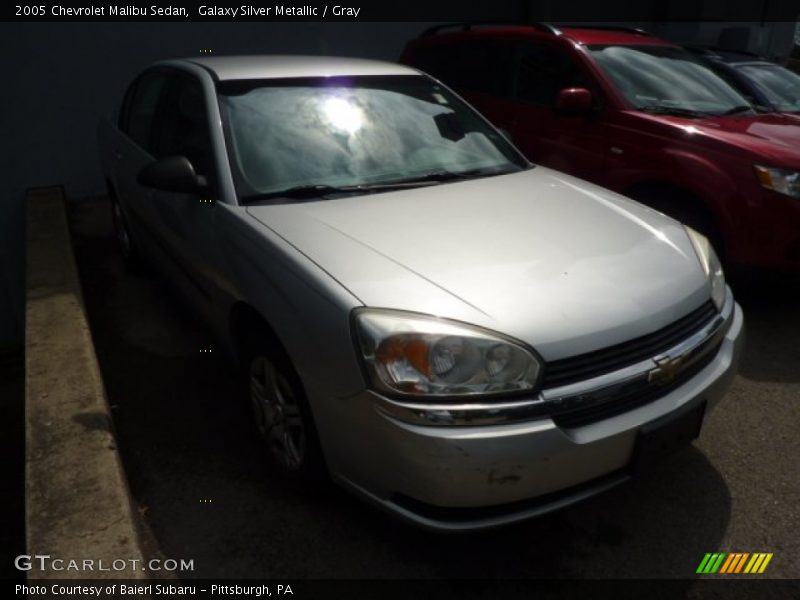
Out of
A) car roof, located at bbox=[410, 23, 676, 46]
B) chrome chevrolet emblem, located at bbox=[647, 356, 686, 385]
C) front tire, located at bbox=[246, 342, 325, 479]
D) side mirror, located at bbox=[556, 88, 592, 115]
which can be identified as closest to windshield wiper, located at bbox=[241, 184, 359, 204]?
front tire, located at bbox=[246, 342, 325, 479]

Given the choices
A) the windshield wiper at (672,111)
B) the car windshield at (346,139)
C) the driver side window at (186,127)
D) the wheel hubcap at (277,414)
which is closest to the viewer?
the wheel hubcap at (277,414)

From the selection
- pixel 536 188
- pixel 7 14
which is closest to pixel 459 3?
pixel 7 14

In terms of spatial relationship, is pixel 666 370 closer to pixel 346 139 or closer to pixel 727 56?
pixel 346 139

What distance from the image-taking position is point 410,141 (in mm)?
2939

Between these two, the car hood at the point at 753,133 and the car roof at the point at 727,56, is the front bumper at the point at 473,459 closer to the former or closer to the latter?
the car hood at the point at 753,133

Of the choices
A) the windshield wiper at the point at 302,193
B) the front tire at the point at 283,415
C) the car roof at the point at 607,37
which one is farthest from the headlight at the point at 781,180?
the front tire at the point at 283,415

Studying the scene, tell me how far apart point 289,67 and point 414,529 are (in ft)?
7.36

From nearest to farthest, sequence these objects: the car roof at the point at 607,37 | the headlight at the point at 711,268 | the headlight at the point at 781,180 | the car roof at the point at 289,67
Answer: the headlight at the point at 711,268
the car roof at the point at 289,67
the headlight at the point at 781,180
the car roof at the point at 607,37

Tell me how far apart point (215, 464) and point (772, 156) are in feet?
10.7

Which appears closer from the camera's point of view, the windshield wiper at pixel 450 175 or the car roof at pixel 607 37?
the windshield wiper at pixel 450 175

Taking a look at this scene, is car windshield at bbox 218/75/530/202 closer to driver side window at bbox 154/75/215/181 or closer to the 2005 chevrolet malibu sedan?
the 2005 chevrolet malibu sedan

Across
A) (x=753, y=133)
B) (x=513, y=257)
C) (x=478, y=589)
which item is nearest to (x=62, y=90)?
(x=513, y=257)

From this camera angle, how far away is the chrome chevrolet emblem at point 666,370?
1938 mm

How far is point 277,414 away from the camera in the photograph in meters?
2.34
